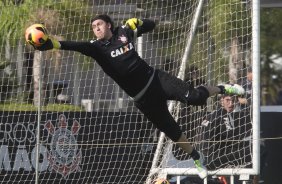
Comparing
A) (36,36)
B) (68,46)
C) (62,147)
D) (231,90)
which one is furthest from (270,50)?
(36,36)

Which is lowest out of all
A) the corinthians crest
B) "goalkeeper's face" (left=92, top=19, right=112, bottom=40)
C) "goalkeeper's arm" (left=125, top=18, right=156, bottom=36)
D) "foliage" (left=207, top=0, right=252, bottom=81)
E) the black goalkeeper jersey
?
the corinthians crest

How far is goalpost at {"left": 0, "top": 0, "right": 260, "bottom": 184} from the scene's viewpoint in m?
12.5

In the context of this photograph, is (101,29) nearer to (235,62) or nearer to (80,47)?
(80,47)

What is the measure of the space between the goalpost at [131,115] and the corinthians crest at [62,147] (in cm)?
1

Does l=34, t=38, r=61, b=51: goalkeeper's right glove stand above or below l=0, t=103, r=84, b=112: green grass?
above

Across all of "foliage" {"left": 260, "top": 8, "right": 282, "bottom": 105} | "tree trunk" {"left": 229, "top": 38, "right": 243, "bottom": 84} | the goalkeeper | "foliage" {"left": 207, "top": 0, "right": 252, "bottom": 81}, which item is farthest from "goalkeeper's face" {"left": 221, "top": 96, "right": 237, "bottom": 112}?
"foliage" {"left": 260, "top": 8, "right": 282, "bottom": 105}

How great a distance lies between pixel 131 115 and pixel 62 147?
3.36ft

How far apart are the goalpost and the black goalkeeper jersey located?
155 centimetres

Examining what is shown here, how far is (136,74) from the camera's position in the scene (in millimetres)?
10648

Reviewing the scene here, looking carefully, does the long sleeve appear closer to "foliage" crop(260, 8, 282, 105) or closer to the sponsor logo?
→ the sponsor logo

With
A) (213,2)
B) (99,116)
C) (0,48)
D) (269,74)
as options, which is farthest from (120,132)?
(269,74)

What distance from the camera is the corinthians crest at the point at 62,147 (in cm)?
1280

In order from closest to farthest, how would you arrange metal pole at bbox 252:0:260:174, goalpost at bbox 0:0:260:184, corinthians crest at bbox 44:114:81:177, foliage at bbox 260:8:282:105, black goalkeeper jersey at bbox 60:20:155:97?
black goalkeeper jersey at bbox 60:20:155:97 → metal pole at bbox 252:0:260:174 → goalpost at bbox 0:0:260:184 → corinthians crest at bbox 44:114:81:177 → foliage at bbox 260:8:282:105

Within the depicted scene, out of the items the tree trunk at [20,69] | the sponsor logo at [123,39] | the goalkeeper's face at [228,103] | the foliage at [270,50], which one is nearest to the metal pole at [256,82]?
the goalkeeper's face at [228,103]
